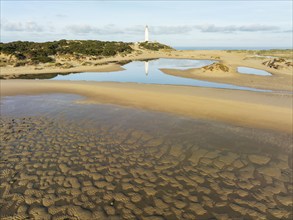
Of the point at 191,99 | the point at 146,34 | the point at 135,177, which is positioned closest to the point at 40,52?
the point at 191,99

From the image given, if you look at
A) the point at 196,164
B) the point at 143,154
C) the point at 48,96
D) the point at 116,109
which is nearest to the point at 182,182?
the point at 196,164

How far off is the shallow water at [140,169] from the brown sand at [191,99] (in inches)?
71.0

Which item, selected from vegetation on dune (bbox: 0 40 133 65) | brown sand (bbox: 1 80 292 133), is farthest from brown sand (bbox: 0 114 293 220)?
vegetation on dune (bbox: 0 40 133 65)

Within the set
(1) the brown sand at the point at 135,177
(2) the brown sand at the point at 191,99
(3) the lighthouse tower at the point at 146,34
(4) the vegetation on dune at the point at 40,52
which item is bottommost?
(1) the brown sand at the point at 135,177

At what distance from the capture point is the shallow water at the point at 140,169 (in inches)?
268

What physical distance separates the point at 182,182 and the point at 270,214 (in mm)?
2640

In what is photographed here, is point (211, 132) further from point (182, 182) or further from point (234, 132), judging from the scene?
point (182, 182)

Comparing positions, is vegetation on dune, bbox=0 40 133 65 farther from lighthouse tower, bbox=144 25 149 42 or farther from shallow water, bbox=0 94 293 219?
lighthouse tower, bbox=144 25 149 42

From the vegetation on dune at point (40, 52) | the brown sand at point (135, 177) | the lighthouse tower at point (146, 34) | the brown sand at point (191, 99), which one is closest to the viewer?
the brown sand at point (135, 177)

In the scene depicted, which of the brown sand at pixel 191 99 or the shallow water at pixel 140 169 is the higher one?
the brown sand at pixel 191 99

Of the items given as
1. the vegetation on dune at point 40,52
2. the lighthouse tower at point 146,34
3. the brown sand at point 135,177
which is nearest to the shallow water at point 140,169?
the brown sand at point 135,177

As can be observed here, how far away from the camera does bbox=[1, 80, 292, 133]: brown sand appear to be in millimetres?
14680

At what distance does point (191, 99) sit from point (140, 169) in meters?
11.0

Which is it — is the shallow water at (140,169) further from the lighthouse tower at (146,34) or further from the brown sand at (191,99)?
the lighthouse tower at (146,34)
